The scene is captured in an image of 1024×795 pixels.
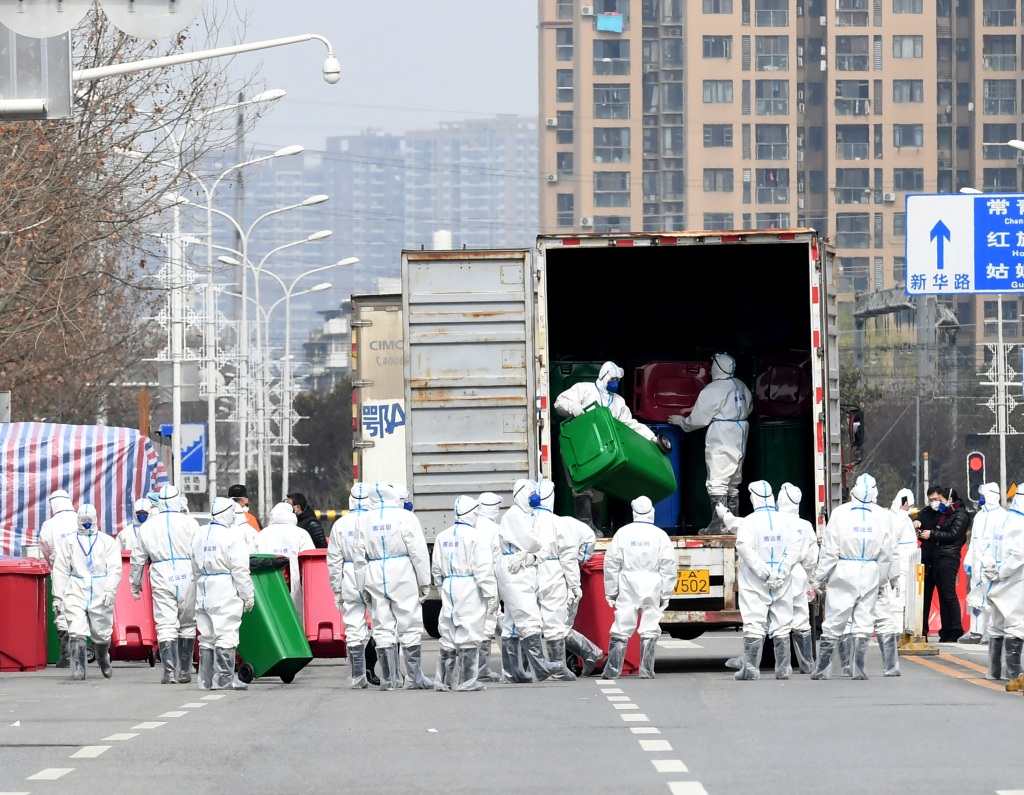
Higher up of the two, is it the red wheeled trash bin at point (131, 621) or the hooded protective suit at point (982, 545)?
the hooded protective suit at point (982, 545)

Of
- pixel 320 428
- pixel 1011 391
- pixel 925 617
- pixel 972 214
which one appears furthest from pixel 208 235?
pixel 320 428

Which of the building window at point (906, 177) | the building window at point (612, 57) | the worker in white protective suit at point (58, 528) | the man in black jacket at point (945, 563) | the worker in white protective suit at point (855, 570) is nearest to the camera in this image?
the worker in white protective suit at point (855, 570)

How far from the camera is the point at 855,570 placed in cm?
1770

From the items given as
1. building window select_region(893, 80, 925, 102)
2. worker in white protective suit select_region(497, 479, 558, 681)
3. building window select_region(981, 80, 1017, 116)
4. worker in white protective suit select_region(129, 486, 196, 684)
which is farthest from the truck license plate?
building window select_region(981, 80, 1017, 116)

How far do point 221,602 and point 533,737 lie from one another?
5697mm

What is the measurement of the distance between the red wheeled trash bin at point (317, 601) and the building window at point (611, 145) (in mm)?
86642

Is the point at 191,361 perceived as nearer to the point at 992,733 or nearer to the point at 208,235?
the point at 208,235

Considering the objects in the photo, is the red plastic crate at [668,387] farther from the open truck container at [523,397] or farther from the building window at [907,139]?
the building window at [907,139]

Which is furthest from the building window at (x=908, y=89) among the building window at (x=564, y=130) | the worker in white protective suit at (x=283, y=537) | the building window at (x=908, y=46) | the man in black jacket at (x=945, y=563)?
the worker in white protective suit at (x=283, y=537)

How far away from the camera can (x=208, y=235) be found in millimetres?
42188

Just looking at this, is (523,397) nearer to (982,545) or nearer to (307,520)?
(982,545)

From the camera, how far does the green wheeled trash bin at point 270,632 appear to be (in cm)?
1834

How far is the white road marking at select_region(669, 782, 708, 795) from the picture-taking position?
32.4 ft

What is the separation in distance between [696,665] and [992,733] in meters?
7.81
